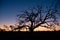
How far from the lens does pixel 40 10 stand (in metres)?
25.3
